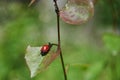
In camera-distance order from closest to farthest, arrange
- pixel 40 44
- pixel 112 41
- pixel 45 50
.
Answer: pixel 45 50, pixel 112 41, pixel 40 44

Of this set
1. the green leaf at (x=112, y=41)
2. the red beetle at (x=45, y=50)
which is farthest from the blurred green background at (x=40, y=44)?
the red beetle at (x=45, y=50)

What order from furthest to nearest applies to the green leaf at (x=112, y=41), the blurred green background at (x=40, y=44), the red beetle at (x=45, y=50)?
the blurred green background at (x=40, y=44)
the green leaf at (x=112, y=41)
the red beetle at (x=45, y=50)

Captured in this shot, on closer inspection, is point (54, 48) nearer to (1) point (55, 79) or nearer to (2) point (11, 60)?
(1) point (55, 79)

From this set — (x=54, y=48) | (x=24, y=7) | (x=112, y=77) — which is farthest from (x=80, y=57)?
(x=54, y=48)

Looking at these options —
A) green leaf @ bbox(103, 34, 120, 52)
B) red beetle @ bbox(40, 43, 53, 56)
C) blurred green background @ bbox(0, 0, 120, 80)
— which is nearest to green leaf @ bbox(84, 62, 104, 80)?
blurred green background @ bbox(0, 0, 120, 80)

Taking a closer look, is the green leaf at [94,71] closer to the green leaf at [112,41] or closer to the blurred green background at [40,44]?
the blurred green background at [40,44]

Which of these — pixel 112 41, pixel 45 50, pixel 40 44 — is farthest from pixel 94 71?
pixel 45 50

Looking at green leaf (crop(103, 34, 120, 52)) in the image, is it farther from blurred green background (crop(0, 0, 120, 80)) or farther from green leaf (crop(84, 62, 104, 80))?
green leaf (crop(84, 62, 104, 80))

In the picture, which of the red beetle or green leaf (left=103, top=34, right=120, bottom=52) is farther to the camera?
green leaf (left=103, top=34, right=120, bottom=52)

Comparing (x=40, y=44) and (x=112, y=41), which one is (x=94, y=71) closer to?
(x=112, y=41)

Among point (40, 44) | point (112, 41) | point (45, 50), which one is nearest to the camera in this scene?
point (45, 50)

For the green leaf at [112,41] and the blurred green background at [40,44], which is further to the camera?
the blurred green background at [40,44]
